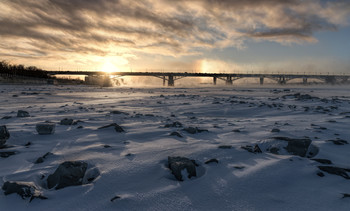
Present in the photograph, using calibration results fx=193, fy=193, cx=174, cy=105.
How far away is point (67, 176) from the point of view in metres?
1.93

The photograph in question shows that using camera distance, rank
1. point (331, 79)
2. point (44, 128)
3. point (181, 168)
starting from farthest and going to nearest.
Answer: point (331, 79)
point (44, 128)
point (181, 168)

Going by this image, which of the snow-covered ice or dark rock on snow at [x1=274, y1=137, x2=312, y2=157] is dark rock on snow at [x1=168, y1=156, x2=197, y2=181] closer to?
the snow-covered ice

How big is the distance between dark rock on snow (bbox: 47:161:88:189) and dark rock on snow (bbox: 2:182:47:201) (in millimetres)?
178

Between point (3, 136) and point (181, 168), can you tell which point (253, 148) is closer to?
point (181, 168)

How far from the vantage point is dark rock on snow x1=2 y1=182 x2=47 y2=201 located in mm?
1670

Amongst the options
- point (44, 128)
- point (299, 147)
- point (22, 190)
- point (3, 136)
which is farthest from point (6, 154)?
point (299, 147)

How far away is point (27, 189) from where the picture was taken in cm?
170

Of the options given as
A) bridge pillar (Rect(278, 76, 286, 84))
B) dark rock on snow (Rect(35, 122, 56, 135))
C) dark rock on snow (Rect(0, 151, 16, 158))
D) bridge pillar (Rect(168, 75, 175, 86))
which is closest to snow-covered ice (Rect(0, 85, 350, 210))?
dark rock on snow (Rect(0, 151, 16, 158))

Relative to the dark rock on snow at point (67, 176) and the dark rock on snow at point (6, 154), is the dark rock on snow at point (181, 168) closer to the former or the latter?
the dark rock on snow at point (67, 176)

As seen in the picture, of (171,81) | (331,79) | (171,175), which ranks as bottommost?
(171,175)

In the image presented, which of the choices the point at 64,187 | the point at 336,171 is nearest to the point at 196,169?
the point at 64,187

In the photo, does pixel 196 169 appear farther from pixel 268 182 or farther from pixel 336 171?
pixel 336 171

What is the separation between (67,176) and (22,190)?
1.17ft

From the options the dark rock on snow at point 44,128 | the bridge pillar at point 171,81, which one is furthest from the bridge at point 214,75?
the dark rock on snow at point 44,128
